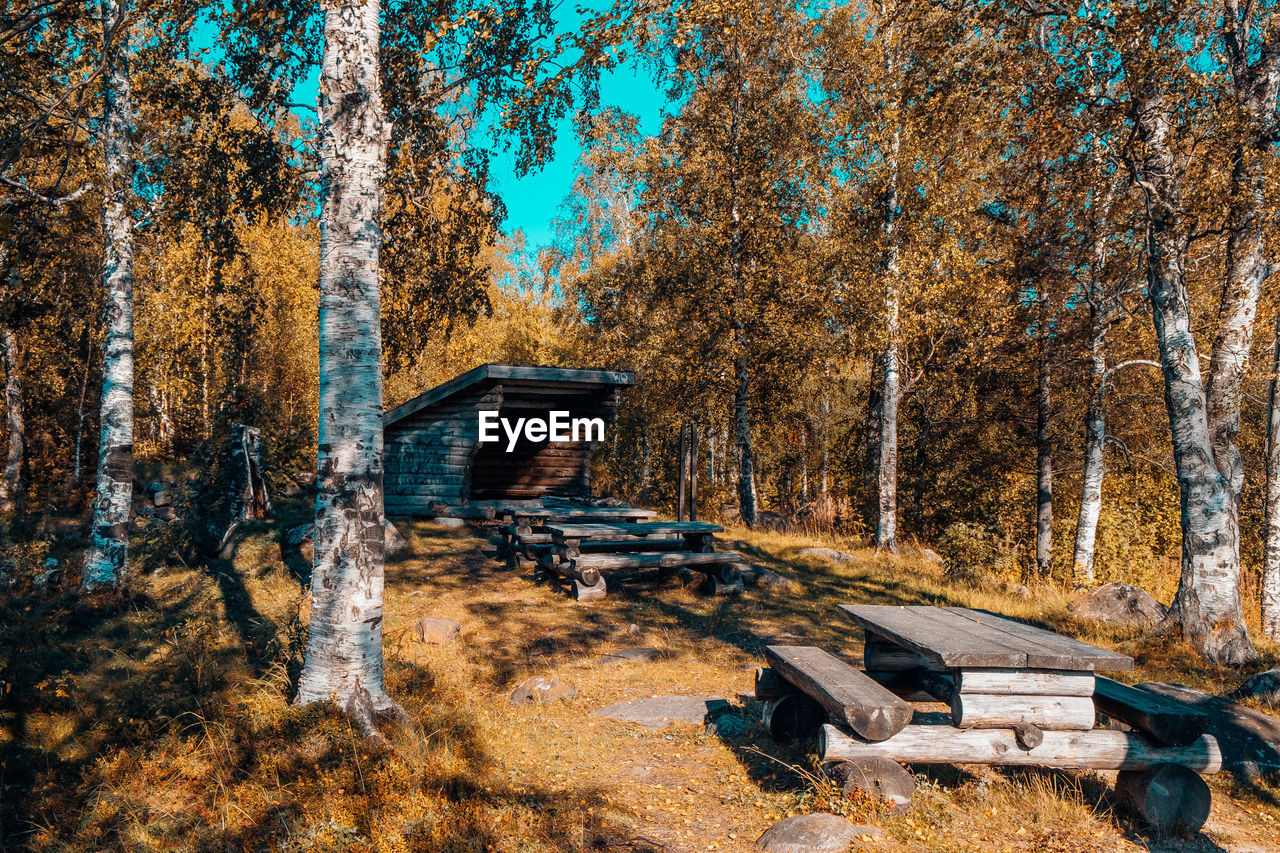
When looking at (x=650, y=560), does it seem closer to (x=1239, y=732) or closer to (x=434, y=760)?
(x=434, y=760)

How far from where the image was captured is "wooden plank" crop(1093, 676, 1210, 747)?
153 inches

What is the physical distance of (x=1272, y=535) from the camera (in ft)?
25.6

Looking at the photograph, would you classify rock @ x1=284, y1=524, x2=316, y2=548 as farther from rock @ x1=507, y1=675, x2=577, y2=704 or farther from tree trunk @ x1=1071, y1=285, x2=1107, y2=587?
tree trunk @ x1=1071, y1=285, x2=1107, y2=587

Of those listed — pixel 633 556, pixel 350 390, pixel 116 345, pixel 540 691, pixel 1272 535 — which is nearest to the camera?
pixel 350 390

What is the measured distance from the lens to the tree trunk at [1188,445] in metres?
6.94

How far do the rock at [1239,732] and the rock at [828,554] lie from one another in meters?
6.22

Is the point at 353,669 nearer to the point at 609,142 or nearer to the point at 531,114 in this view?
the point at 531,114

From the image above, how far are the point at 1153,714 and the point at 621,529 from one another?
6.48 metres

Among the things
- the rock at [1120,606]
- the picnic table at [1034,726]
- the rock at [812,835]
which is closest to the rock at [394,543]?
the picnic table at [1034,726]

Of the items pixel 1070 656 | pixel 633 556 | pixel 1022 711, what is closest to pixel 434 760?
pixel 1022 711

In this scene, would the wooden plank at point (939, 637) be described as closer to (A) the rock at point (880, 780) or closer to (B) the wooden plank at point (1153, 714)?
(A) the rock at point (880, 780)

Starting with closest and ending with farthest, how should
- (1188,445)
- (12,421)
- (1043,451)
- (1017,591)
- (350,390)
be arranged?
(350,390) < (1188,445) < (1017,591) < (1043,451) < (12,421)

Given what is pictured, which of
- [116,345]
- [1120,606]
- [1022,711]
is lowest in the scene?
[1120,606]

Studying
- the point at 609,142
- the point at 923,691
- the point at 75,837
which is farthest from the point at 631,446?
the point at 75,837
